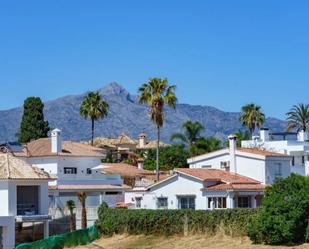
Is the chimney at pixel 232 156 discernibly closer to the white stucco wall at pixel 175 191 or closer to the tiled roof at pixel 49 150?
the white stucco wall at pixel 175 191

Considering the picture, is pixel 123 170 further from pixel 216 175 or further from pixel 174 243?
pixel 174 243

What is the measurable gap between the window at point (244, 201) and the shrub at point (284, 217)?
17.2m

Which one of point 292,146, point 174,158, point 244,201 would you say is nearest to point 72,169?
point 244,201

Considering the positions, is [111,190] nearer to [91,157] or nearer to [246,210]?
[91,157]

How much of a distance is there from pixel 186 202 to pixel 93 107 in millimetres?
48709

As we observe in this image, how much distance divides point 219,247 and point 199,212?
6.22 m

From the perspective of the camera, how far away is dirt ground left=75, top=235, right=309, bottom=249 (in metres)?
50.9

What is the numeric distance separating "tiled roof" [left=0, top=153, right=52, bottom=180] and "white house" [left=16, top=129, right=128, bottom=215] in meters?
9.14

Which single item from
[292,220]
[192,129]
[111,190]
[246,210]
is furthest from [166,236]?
[192,129]

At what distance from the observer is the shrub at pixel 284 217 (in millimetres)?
49688

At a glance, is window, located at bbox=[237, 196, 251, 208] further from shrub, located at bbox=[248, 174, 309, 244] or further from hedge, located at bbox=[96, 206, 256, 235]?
shrub, located at bbox=[248, 174, 309, 244]

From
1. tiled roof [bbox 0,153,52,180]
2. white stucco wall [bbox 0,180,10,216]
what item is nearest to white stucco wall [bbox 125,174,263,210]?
tiled roof [bbox 0,153,52,180]

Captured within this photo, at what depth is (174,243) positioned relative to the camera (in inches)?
2151

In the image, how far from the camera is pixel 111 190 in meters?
77.6
